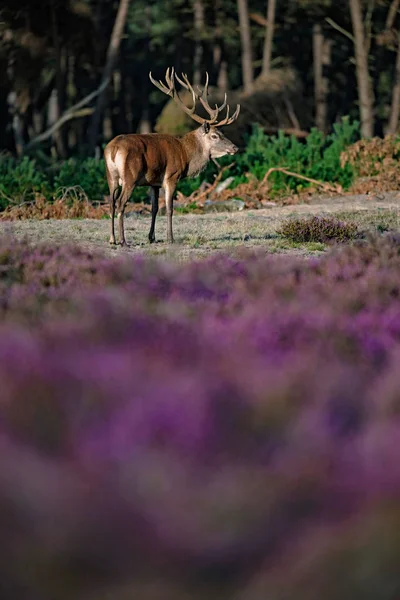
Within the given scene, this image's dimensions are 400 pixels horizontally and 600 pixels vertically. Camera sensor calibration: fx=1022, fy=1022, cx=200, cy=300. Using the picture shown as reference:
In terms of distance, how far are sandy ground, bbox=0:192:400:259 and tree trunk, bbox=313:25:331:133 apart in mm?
20412

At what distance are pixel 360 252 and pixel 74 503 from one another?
18.9ft

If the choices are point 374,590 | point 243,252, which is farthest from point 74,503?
point 243,252

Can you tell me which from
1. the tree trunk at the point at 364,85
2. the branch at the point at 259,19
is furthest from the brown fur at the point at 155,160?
the branch at the point at 259,19

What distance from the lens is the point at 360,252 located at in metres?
8.18

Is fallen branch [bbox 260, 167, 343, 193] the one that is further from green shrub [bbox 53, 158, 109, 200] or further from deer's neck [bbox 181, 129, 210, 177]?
deer's neck [bbox 181, 129, 210, 177]

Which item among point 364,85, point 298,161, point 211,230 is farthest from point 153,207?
point 364,85

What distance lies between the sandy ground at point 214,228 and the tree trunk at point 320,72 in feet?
67.0

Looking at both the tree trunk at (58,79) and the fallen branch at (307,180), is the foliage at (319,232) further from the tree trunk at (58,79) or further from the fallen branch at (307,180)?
the tree trunk at (58,79)

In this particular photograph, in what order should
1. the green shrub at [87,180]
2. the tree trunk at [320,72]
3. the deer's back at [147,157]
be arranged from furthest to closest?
the tree trunk at [320,72]
the green shrub at [87,180]
the deer's back at [147,157]

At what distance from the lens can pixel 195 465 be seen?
9.42 ft

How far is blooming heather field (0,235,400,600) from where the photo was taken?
101 inches

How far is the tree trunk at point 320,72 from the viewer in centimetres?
4353

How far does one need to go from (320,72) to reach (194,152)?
37.8m

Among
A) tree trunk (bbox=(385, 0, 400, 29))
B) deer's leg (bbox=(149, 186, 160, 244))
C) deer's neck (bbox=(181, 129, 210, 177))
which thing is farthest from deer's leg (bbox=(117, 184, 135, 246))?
tree trunk (bbox=(385, 0, 400, 29))
